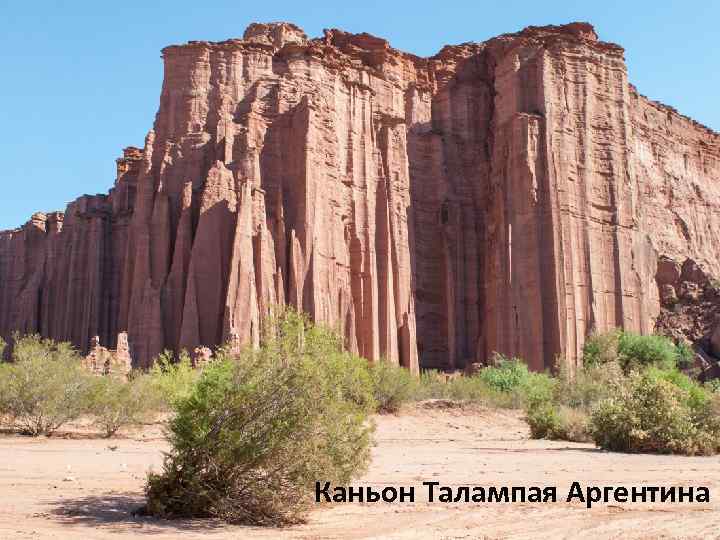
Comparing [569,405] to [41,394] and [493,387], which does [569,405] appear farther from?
[41,394]

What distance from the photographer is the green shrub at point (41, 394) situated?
22.4 meters

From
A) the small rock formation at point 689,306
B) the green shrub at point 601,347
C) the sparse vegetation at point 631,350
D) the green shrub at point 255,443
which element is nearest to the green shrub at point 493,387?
the green shrub at point 601,347

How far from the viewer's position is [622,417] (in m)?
20.1

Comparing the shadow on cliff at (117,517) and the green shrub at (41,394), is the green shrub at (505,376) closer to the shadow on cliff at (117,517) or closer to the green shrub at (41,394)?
the green shrub at (41,394)

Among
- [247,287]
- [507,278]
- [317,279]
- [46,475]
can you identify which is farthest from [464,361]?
[46,475]

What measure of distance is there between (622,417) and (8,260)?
Answer: 190ft

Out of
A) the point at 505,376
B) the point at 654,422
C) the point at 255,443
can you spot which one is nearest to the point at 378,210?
the point at 505,376

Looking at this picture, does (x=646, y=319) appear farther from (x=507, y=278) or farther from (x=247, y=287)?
(x=247, y=287)

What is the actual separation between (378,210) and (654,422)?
114ft

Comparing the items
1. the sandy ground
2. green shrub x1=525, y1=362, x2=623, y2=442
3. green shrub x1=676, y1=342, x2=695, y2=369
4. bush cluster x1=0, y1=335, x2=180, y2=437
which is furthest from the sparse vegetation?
bush cluster x1=0, y1=335, x2=180, y2=437

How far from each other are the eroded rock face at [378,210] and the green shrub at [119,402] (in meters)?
15.8

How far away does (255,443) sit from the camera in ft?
33.1

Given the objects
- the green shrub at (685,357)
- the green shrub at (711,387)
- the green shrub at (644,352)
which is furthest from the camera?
the green shrub at (685,357)

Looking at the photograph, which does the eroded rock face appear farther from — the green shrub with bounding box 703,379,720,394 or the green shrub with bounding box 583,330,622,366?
the green shrub with bounding box 703,379,720,394
